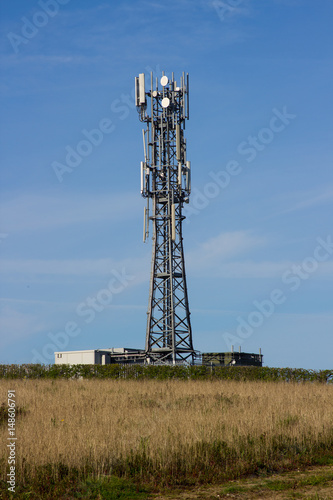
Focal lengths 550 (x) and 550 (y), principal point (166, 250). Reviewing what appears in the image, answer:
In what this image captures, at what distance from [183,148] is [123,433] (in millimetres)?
30126

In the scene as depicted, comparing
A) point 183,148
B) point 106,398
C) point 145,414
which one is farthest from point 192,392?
point 183,148

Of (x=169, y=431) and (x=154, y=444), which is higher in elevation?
(x=169, y=431)

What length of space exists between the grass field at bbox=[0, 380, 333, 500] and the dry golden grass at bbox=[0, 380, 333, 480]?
0.07 ft

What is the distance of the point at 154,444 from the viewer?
35.1 ft

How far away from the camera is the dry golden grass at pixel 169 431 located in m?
10.3

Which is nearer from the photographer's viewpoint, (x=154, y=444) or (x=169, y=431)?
(x=154, y=444)

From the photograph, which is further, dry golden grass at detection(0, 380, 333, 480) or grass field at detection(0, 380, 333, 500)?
dry golden grass at detection(0, 380, 333, 480)

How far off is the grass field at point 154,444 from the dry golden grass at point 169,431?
2 cm

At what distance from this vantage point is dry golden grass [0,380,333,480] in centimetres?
1030

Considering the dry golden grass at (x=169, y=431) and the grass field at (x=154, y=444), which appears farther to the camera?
the dry golden grass at (x=169, y=431)

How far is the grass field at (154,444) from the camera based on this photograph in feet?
31.5

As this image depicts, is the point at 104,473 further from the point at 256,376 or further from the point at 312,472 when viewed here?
the point at 256,376

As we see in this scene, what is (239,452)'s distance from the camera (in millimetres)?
11156

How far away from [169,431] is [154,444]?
41.2 inches
